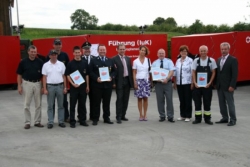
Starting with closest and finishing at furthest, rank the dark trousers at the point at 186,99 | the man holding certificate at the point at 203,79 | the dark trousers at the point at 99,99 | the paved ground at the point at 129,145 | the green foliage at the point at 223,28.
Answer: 1. the paved ground at the point at 129,145
2. the man holding certificate at the point at 203,79
3. the dark trousers at the point at 99,99
4. the dark trousers at the point at 186,99
5. the green foliage at the point at 223,28

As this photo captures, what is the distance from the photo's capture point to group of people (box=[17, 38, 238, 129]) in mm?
8227

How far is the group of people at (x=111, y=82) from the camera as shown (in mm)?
8227

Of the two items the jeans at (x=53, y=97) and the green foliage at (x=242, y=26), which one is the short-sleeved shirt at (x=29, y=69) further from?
the green foliage at (x=242, y=26)

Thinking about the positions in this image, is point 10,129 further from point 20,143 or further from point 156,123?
point 156,123

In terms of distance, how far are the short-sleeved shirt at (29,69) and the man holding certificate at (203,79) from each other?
3536 mm

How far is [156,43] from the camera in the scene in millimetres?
17016

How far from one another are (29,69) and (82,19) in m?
77.8

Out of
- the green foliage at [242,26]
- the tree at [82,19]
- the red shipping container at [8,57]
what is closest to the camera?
the red shipping container at [8,57]

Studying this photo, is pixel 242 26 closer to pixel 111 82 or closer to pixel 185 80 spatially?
pixel 185 80

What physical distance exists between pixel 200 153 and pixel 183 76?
2905 mm

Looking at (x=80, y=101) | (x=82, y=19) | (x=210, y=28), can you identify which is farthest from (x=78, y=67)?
(x=82, y=19)

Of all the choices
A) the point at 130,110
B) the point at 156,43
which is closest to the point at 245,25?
the point at 156,43

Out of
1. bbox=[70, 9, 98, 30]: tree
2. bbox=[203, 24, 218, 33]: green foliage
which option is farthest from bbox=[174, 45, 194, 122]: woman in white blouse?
bbox=[70, 9, 98, 30]: tree

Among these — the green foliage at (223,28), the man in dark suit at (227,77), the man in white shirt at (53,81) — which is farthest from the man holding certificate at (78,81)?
the green foliage at (223,28)
